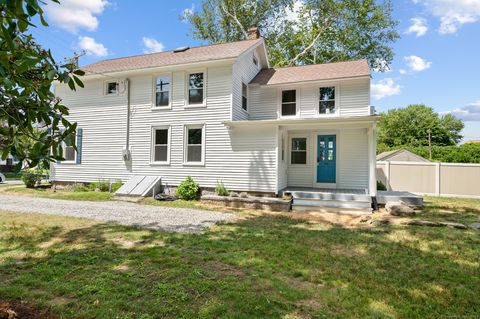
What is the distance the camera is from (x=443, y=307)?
3273 millimetres

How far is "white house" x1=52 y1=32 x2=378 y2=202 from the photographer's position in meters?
11.4

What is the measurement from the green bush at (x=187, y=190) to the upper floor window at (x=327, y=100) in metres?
6.54

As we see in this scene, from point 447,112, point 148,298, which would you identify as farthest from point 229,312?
point 447,112

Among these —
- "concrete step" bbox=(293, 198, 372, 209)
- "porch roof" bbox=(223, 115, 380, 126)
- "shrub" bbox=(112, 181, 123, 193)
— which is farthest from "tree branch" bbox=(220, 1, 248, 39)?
"concrete step" bbox=(293, 198, 372, 209)

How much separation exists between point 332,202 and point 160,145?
792cm

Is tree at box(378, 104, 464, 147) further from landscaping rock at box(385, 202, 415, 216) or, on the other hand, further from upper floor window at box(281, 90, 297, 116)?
landscaping rock at box(385, 202, 415, 216)

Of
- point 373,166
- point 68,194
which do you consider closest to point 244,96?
point 373,166

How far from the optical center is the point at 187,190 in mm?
11453

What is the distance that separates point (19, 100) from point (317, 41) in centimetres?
2481

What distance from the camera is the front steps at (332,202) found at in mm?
9406

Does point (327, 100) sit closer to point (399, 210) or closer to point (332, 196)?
point (332, 196)

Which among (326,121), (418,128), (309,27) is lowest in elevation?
(326,121)

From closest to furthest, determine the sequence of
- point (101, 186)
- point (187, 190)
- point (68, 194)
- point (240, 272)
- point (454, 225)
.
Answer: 1. point (240, 272)
2. point (454, 225)
3. point (187, 190)
4. point (68, 194)
5. point (101, 186)

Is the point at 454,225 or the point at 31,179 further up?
the point at 31,179
